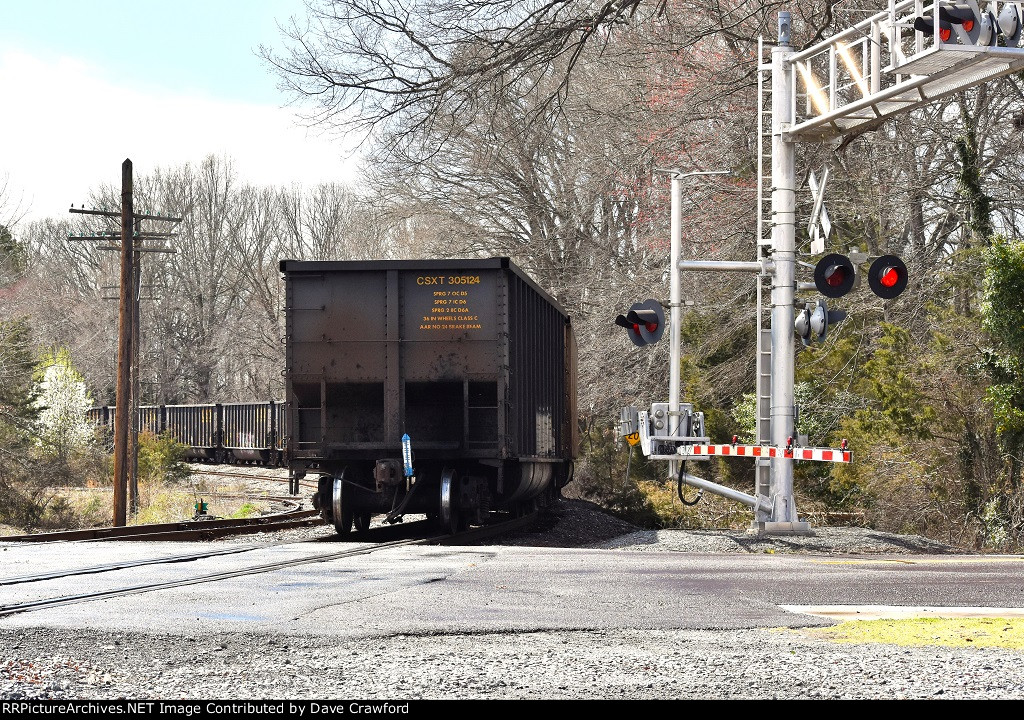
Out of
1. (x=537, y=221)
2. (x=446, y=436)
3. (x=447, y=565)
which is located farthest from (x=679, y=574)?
(x=537, y=221)

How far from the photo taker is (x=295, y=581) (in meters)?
9.64

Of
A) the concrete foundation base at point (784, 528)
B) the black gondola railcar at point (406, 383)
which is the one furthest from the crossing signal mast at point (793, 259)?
the black gondola railcar at point (406, 383)

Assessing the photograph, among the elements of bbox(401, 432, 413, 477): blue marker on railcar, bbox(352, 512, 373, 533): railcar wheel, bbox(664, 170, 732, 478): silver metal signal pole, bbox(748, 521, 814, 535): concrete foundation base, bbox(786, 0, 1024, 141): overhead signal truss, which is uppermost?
bbox(786, 0, 1024, 141): overhead signal truss

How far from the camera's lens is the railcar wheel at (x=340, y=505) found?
1623cm

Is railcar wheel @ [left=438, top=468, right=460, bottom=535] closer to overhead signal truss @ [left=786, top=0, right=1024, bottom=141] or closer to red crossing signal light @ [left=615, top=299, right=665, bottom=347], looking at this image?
red crossing signal light @ [left=615, top=299, right=665, bottom=347]

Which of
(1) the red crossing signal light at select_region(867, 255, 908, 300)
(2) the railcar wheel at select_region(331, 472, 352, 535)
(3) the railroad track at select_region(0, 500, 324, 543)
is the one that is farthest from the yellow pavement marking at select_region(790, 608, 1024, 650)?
(3) the railroad track at select_region(0, 500, 324, 543)

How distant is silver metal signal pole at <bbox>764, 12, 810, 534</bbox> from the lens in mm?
14938

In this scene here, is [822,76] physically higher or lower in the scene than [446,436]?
higher

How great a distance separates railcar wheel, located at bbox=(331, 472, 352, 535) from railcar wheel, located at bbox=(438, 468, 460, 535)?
4.30 feet

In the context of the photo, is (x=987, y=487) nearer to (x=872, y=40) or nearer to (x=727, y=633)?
(x=872, y=40)

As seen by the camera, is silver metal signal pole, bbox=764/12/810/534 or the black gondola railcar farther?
the black gondola railcar

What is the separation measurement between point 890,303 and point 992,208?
250cm

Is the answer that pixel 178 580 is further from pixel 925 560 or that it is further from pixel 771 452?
pixel 771 452

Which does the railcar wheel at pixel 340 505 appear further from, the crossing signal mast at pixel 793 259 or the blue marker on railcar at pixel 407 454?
the crossing signal mast at pixel 793 259
